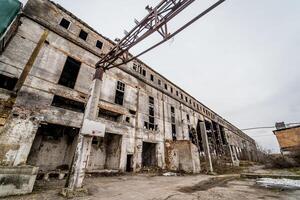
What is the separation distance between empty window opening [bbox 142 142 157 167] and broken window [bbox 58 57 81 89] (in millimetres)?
9888

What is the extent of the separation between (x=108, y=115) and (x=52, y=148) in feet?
15.4

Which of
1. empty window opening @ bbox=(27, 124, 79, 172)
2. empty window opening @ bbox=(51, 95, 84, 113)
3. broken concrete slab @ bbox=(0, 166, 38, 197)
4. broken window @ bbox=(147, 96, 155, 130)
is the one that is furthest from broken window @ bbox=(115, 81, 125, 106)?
broken concrete slab @ bbox=(0, 166, 38, 197)

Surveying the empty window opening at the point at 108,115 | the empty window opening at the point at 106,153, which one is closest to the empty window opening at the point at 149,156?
the empty window opening at the point at 106,153

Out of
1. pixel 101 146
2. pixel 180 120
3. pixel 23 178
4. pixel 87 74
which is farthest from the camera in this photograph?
pixel 180 120

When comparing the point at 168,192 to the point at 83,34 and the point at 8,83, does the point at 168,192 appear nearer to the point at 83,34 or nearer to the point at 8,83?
the point at 8,83

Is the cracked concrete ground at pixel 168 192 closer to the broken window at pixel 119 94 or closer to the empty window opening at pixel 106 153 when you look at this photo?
the empty window opening at pixel 106 153

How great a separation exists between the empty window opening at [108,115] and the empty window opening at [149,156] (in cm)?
519

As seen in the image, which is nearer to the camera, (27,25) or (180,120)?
(27,25)

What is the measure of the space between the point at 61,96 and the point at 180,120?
1539 cm

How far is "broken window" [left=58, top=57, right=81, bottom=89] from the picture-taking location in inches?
444

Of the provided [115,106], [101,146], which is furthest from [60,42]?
[101,146]

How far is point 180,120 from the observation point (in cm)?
2041

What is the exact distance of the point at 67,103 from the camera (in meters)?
10.4

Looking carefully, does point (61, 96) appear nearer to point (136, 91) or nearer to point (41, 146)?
point (41, 146)
